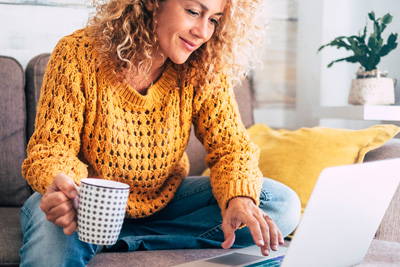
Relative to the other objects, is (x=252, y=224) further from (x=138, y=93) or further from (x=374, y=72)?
(x=374, y=72)

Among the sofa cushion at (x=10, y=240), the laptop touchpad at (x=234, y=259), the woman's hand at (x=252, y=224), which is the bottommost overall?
the sofa cushion at (x=10, y=240)

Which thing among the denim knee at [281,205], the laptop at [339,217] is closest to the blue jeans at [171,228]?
the denim knee at [281,205]

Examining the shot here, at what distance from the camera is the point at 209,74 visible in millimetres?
1295

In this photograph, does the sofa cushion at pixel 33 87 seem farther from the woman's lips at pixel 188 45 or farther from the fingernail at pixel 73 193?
the fingernail at pixel 73 193

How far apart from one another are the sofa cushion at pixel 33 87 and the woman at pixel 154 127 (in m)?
0.49

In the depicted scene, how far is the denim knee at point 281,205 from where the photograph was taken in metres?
1.24

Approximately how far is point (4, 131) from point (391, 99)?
4.67 ft

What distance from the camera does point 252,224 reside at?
0.95 m

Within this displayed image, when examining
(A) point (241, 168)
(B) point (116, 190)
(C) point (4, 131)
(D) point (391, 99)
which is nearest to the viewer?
(B) point (116, 190)

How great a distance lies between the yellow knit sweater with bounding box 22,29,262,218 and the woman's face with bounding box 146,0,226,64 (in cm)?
12

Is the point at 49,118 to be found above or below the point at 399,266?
above

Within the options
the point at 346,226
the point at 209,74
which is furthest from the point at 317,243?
the point at 209,74

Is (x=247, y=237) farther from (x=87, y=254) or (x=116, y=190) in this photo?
(x=116, y=190)

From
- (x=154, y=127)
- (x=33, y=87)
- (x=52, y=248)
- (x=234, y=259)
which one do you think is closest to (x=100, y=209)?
(x=52, y=248)
